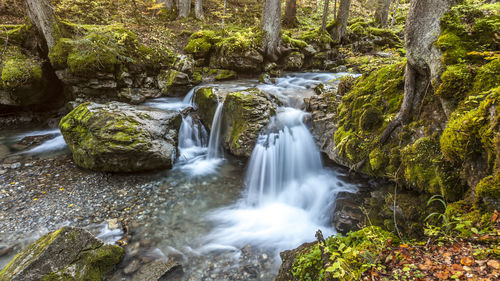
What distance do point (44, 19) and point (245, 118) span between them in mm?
8665

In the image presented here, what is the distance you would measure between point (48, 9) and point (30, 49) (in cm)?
173

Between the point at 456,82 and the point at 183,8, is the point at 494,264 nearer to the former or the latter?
the point at 456,82

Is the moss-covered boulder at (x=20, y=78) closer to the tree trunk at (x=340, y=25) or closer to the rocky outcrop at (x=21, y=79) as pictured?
the rocky outcrop at (x=21, y=79)

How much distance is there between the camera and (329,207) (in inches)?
195

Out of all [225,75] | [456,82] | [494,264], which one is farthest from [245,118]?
[494,264]

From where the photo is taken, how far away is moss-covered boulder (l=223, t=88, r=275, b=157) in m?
6.70

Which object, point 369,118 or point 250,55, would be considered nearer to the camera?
point 369,118

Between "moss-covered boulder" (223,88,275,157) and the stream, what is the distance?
0.25m

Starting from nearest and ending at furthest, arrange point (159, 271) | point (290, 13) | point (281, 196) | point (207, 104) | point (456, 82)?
1. point (456, 82)
2. point (159, 271)
3. point (281, 196)
4. point (207, 104)
5. point (290, 13)

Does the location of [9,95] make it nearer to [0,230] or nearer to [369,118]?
[0,230]

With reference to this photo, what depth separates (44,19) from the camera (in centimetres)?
852

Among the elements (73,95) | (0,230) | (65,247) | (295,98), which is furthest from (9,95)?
(295,98)

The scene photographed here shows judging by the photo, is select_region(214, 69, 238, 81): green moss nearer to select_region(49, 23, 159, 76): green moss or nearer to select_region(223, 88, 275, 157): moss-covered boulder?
select_region(49, 23, 159, 76): green moss

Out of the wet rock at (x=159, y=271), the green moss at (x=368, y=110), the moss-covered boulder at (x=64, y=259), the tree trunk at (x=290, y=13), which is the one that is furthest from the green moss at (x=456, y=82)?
the tree trunk at (x=290, y=13)
